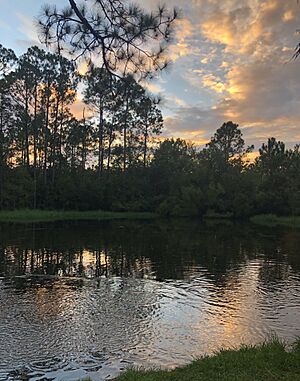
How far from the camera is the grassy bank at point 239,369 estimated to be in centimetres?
591

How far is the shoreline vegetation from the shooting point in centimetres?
4506

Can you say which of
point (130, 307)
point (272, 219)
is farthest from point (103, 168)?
point (130, 307)

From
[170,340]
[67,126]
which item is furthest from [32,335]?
[67,126]

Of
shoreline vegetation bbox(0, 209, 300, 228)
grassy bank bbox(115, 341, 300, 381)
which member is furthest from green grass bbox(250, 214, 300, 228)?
grassy bank bbox(115, 341, 300, 381)

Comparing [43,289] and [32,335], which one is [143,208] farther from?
[32,335]

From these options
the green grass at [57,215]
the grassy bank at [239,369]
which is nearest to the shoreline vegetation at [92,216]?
→ the green grass at [57,215]

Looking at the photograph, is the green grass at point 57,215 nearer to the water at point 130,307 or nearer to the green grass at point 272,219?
the green grass at point 272,219

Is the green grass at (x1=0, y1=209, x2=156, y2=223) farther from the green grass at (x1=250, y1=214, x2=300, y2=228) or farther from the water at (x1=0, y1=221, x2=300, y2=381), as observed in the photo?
the water at (x1=0, y1=221, x2=300, y2=381)

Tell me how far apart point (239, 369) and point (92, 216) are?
158 ft

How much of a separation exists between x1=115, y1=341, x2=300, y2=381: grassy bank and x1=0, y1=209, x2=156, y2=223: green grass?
124 ft

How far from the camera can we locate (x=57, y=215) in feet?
164

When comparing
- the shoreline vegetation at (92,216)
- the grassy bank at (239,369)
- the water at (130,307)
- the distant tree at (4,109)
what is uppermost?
the distant tree at (4,109)

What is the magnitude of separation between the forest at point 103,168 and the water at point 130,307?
30.0 metres

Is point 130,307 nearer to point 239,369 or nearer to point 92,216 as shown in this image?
point 239,369
